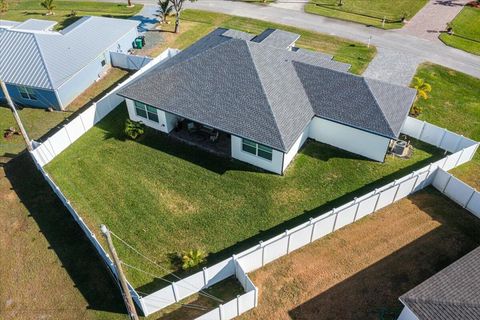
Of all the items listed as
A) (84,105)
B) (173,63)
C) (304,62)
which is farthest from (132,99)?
(304,62)

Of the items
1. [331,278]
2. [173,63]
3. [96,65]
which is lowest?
[331,278]

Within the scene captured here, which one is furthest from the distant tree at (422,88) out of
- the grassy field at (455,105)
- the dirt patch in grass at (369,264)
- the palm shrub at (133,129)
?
the palm shrub at (133,129)

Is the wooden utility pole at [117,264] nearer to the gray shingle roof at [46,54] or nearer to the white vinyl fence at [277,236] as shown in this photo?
the white vinyl fence at [277,236]

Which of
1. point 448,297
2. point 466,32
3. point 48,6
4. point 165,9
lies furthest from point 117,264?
point 48,6

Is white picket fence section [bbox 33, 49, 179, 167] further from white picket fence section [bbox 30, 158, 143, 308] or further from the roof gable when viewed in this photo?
the roof gable

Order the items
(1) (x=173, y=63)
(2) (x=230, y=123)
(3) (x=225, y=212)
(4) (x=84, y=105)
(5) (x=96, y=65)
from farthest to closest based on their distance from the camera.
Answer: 1. (5) (x=96, y=65)
2. (4) (x=84, y=105)
3. (1) (x=173, y=63)
4. (2) (x=230, y=123)
5. (3) (x=225, y=212)

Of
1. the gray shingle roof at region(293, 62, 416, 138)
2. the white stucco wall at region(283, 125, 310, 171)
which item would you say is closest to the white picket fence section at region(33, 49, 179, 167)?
the white stucco wall at region(283, 125, 310, 171)

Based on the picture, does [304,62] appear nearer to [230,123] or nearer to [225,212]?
[230,123]
